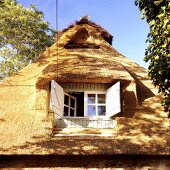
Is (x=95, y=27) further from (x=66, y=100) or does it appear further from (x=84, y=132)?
(x=84, y=132)

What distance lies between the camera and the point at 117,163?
1063 cm

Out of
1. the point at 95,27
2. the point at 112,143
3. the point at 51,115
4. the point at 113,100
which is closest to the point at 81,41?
the point at 95,27

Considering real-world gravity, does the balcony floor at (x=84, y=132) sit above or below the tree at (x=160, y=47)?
below

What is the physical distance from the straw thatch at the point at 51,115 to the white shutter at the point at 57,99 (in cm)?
34

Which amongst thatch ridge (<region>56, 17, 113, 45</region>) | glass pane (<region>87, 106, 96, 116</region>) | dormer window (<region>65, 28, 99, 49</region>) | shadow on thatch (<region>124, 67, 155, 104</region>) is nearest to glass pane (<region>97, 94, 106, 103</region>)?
glass pane (<region>87, 106, 96, 116</region>)

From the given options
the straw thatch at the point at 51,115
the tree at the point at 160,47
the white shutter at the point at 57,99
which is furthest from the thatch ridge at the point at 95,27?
the tree at the point at 160,47

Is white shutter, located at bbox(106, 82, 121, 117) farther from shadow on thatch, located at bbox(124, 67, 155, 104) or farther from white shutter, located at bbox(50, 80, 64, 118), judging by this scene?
white shutter, located at bbox(50, 80, 64, 118)

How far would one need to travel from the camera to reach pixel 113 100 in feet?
39.7

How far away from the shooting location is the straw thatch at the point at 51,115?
417 inches

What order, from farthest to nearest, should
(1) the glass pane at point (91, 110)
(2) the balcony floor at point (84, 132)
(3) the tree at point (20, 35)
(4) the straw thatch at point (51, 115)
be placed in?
(3) the tree at point (20, 35) → (1) the glass pane at point (91, 110) → (2) the balcony floor at point (84, 132) → (4) the straw thatch at point (51, 115)

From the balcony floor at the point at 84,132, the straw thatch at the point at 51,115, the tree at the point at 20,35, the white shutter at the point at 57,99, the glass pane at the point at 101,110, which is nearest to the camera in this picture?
the straw thatch at the point at 51,115

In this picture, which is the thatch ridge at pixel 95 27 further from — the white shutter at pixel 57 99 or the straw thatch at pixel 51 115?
the white shutter at pixel 57 99

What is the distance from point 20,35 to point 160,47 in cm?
1573

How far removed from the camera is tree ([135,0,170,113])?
8125 millimetres
